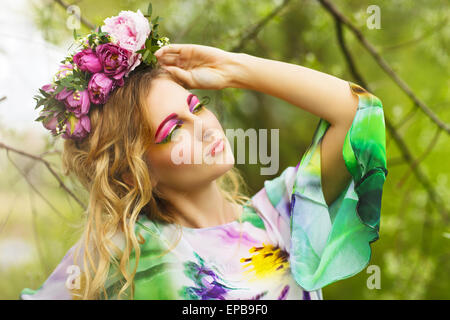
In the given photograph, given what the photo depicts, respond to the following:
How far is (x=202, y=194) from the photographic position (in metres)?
1.04

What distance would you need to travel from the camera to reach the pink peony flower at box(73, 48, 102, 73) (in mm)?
969

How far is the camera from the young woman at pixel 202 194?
0.96 metres

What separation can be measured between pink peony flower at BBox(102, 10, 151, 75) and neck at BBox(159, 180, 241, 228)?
30cm

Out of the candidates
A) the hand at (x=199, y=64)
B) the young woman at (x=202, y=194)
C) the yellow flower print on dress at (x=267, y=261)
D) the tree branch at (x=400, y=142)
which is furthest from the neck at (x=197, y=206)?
the tree branch at (x=400, y=142)

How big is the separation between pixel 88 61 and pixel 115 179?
266 mm

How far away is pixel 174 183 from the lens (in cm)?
100

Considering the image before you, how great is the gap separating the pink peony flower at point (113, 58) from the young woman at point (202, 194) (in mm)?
34

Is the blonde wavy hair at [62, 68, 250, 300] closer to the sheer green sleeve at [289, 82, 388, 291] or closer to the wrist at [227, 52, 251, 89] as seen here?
the wrist at [227, 52, 251, 89]

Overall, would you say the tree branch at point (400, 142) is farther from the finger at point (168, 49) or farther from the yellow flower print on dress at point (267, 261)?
the yellow flower print on dress at point (267, 261)

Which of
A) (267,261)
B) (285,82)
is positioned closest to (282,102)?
(285,82)

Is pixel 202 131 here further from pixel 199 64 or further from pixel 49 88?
pixel 49 88

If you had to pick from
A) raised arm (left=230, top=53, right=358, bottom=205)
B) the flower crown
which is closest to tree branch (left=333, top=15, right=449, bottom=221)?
raised arm (left=230, top=53, right=358, bottom=205)

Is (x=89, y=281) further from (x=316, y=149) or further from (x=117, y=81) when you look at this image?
(x=316, y=149)

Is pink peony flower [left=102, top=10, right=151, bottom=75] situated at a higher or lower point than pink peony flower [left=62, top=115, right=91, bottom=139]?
higher
